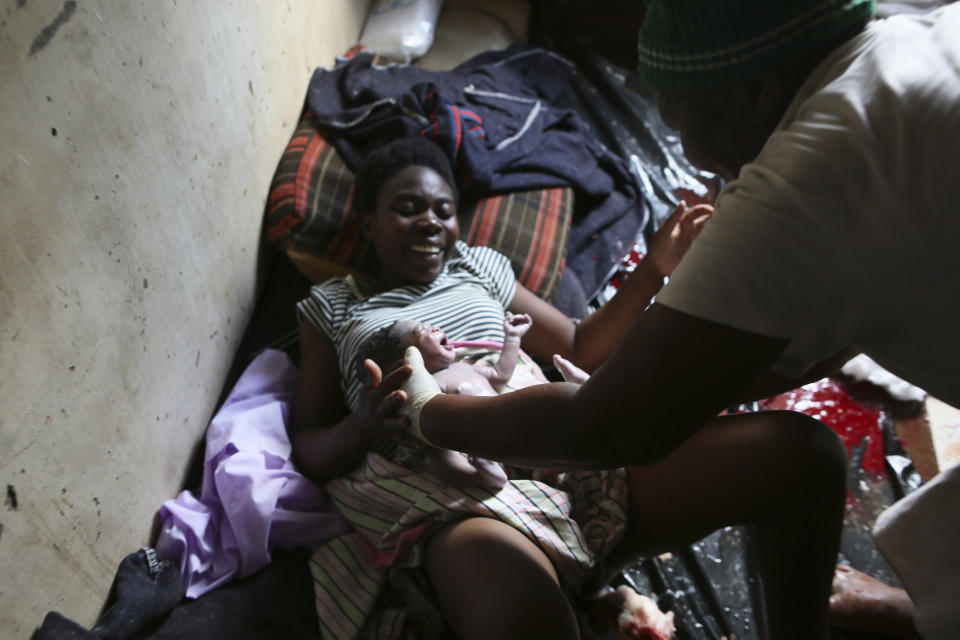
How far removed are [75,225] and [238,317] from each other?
2.28 feet

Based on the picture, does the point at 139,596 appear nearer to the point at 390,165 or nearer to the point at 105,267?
the point at 105,267

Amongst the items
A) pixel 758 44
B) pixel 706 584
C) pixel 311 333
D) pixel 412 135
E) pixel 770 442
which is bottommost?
pixel 706 584

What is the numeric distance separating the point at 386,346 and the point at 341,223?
620 mm

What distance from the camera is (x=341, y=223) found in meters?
1.88

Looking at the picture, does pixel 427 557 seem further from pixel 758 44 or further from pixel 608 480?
pixel 758 44

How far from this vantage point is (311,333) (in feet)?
5.23

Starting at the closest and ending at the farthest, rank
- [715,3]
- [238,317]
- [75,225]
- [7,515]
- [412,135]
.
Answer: [715,3] < [7,515] < [75,225] < [238,317] < [412,135]

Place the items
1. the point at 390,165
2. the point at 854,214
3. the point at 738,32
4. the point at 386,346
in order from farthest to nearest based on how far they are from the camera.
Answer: the point at 390,165 < the point at 386,346 < the point at 738,32 < the point at 854,214

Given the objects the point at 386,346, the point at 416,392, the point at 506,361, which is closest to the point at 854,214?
the point at 416,392

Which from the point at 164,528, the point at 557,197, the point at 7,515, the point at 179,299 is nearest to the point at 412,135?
the point at 557,197

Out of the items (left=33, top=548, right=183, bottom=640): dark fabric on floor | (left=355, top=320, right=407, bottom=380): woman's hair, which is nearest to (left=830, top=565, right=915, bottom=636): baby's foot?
(left=355, top=320, right=407, bottom=380): woman's hair

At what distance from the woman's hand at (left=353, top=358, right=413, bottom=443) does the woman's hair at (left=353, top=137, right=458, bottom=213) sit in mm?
668

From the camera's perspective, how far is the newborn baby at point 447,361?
123 centimetres

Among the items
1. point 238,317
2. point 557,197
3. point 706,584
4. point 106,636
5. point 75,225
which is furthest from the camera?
point 557,197
